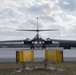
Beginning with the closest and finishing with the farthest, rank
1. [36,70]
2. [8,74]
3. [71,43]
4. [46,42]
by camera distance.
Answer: [8,74] < [36,70] < [46,42] < [71,43]

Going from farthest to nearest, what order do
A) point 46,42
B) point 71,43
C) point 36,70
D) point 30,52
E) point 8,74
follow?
1. point 71,43
2. point 46,42
3. point 30,52
4. point 36,70
5. point 8,74

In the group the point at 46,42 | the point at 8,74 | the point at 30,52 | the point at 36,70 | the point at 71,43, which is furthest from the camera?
the point at 71,43

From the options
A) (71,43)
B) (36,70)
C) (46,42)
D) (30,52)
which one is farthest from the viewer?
(71,43)

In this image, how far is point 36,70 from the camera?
17078 mm

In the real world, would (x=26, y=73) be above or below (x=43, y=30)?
below

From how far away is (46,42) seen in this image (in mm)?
71312

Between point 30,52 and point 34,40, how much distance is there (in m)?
53.5

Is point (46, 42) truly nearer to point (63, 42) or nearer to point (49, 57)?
point (63, 42)

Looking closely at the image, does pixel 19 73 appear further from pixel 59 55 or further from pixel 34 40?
pixel 34 40

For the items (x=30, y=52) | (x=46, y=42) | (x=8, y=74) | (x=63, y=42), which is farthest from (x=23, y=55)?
(x=63, y=42)

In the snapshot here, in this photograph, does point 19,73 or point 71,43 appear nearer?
point 19,73

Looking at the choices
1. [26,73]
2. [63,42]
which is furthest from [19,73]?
[63,42]

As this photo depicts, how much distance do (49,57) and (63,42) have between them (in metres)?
62.2

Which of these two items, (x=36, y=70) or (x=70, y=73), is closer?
(x=70, y=73)
